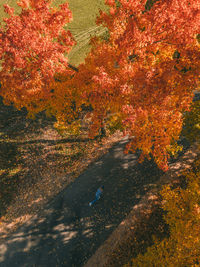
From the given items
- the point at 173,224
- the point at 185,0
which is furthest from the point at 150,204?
the point at 185,0

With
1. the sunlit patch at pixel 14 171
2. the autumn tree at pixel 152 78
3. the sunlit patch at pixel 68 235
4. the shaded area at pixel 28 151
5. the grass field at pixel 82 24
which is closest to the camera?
the autumn tree at pixel 152 78

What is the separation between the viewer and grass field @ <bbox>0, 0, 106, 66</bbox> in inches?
871

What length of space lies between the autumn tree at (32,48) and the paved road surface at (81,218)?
9.18 meters

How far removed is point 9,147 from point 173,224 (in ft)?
54.6

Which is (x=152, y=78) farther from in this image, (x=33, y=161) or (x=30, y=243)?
(x=30, y=243)

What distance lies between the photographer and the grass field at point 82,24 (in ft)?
72.6

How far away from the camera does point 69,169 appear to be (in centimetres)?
1577

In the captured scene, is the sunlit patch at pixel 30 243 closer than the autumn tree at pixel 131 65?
No

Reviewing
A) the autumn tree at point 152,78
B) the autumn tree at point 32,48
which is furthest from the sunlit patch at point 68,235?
the autumn tree at point 32,48

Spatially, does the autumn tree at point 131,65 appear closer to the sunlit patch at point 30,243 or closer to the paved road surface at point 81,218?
the paved road surface at point 81,218

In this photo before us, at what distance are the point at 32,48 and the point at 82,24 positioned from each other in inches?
690

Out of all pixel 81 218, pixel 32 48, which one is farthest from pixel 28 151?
pixel 32 48

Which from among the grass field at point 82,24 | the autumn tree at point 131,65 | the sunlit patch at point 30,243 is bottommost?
the sunlit patch at point 30,243

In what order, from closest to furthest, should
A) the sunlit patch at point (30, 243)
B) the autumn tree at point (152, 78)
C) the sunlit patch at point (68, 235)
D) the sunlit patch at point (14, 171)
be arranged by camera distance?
the autumn tree at point (152, 78)
the sunlit patch at point (30, 243)
the sunlit patch at point (68, 235)
the sunlit patch at point (14, 171)
